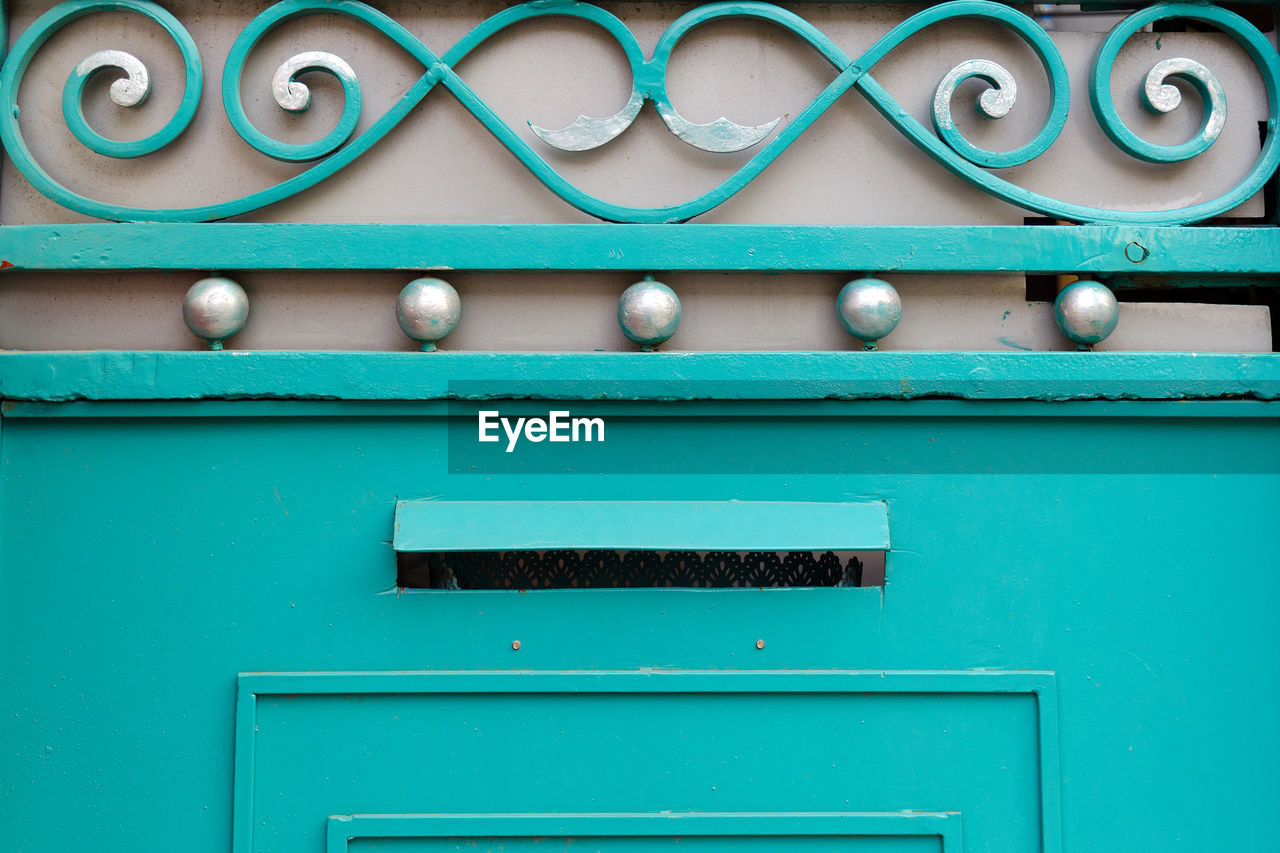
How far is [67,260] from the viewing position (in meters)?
1.19

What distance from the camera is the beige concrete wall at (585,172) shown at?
1.24m

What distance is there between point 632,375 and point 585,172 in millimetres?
325

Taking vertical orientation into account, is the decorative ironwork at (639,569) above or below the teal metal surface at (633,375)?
below

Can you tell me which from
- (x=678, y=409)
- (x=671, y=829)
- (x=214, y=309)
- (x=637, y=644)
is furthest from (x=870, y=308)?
(x=214, y=309)

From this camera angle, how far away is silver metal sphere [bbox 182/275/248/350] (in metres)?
1.17

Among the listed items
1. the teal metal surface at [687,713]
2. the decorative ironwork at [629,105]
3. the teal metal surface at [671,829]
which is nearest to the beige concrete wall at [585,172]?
the decorative ironwork at [629,105]

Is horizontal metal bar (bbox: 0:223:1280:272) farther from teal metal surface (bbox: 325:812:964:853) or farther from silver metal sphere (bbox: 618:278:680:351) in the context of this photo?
teal metal surface (bbox: 325:812:964:853)

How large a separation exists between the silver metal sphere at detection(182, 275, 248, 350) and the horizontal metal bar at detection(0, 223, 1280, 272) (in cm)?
3

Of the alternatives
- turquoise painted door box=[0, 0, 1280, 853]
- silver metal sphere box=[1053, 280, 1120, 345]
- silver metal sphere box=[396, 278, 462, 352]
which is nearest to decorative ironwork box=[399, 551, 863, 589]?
turquoise painted door box=[0, 0, 1280, 853]

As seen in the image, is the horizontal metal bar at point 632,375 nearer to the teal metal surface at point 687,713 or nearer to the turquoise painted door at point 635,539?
the turquoise painted door at point 635,539

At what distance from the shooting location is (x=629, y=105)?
122 cm

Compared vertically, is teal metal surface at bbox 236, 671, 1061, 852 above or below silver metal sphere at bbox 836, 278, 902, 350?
below

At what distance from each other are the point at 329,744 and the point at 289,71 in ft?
3.16

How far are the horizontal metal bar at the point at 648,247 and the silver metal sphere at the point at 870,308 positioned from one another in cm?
3
